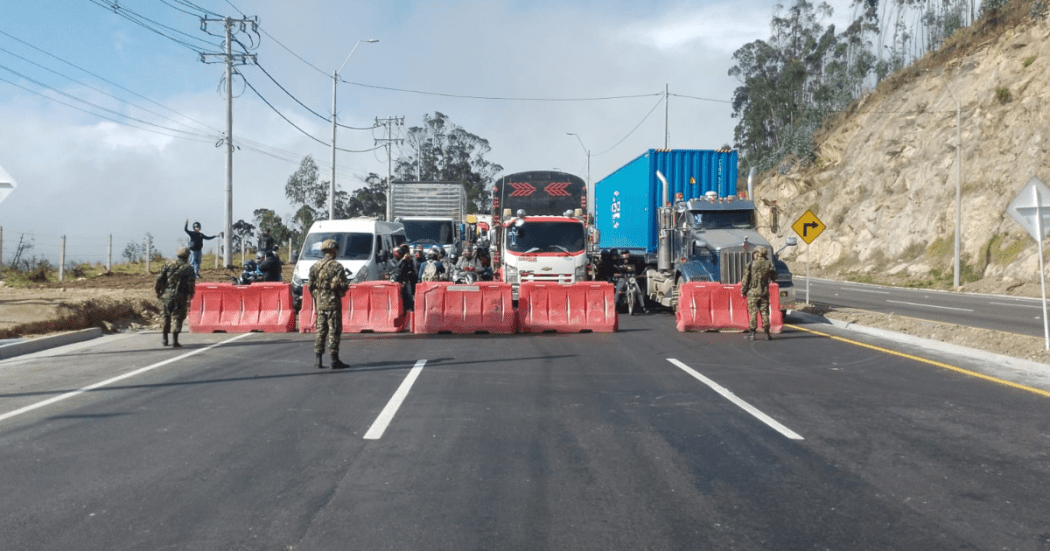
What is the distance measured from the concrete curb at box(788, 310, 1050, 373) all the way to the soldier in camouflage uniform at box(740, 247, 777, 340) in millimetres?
2432

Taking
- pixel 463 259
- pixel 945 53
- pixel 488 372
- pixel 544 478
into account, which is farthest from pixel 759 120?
pixel 544 478

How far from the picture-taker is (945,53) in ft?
165

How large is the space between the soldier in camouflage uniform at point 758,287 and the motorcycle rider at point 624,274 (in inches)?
241

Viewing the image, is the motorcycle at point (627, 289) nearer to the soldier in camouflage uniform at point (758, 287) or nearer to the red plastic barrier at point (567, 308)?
the red plastic barrier at point (567, 308)

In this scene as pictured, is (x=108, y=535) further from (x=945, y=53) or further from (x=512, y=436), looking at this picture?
(x=945, y=53)

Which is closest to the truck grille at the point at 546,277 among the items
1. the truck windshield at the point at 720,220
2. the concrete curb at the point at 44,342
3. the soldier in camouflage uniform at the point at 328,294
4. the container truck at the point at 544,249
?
the container truck at the point at 544,249

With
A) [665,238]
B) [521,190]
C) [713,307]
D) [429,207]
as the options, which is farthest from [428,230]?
[713,307]

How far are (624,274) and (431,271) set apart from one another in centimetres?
556

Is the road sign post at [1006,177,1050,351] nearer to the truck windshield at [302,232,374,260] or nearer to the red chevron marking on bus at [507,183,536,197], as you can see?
the red chevron marking on bus at [507,183,536,197]

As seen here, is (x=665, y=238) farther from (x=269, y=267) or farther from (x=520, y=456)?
(x=520, y=456)

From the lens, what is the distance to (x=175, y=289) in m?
14.3

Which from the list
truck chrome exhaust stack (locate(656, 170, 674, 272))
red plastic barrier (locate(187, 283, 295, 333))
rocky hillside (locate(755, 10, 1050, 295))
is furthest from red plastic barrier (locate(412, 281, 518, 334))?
rocky hillside (locate(755, 10, 1050, 295))

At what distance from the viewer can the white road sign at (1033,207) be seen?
13.5 m

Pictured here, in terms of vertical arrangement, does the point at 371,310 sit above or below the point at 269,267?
below
